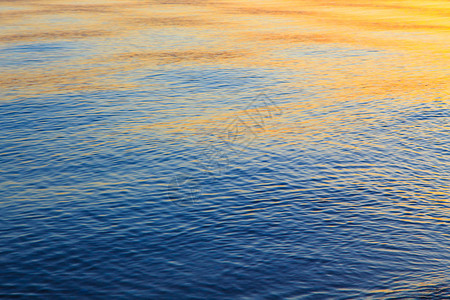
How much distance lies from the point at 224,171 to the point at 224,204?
424 cm

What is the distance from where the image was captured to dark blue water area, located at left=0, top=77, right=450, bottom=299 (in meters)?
19.8

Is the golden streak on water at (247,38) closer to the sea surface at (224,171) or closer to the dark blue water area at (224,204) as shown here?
the sea surface at (224,171)

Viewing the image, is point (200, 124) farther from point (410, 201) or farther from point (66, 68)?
point (66, 68)

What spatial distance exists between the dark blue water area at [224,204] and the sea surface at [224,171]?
0.29ft

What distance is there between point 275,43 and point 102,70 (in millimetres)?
22376

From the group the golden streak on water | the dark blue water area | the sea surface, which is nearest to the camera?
the dark blue water area

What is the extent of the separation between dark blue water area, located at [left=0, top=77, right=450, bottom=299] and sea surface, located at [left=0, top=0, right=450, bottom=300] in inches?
3.5

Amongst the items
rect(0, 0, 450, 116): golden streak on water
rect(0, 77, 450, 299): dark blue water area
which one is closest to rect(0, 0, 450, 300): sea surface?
rect(0, 77, 450, 299): dark blue water area

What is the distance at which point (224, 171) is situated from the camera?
2959 centimetres

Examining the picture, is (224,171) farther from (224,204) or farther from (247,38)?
(247,38)

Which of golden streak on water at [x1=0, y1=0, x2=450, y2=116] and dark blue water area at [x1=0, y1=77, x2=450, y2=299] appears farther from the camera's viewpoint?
golden streak on water at [x1=0, y1=0, x2=450, y2=116]

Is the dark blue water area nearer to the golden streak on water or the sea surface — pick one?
the sea surface

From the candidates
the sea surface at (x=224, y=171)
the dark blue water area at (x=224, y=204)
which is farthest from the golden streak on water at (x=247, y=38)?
the dark blue water area at (x=224, y=204)

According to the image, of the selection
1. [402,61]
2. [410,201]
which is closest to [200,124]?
[410,201]
